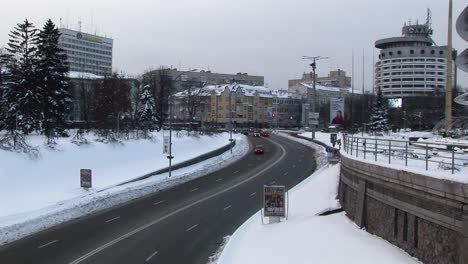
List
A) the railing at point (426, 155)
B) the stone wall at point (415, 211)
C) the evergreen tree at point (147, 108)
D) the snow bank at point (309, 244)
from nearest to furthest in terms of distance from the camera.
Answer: the stone wall at point (415, 211) → the railing at point (426, 155) → the snow bank at point (309, 244) → the evergreen tree at point (147, 108)

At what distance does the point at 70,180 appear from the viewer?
40.8 m

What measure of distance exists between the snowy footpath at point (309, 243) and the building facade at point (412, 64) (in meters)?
153

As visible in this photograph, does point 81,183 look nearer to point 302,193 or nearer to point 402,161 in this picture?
point 302,193

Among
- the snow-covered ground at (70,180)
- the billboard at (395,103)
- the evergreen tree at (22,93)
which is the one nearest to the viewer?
the snow-covered ground at (70,180)

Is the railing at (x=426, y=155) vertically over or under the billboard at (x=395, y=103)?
under

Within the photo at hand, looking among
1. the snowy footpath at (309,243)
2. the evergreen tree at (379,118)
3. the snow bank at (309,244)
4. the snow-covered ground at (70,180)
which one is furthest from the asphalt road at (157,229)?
the evergreen tree at (379,118)

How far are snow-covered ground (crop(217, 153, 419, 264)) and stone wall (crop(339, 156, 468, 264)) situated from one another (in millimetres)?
503

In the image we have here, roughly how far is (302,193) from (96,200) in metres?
13.6

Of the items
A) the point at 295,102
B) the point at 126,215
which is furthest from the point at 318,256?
the point at 295,102

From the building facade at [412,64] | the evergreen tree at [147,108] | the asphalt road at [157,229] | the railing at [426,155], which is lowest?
the asphalt road at [157,229]

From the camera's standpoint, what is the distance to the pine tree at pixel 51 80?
183 ft

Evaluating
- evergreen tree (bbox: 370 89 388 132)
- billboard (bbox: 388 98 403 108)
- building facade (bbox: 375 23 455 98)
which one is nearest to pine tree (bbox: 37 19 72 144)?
evergreen tree (bbox: 370 89 388 132)

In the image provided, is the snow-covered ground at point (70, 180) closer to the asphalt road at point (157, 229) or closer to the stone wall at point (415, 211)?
the asphalt road at point (157, 229)

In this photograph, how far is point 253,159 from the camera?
7319cm
